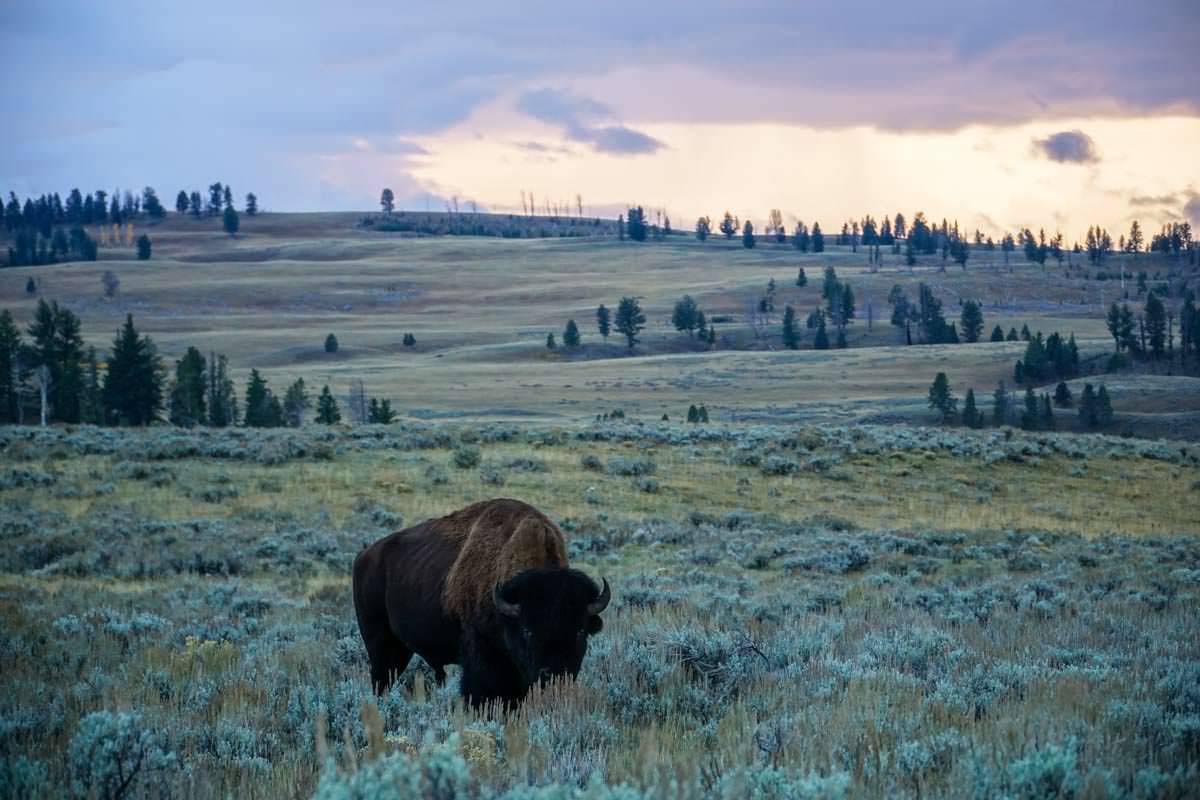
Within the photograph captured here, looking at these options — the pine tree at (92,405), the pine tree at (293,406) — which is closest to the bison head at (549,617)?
the pine tree at (92,405)

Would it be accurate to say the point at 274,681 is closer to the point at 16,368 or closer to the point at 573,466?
the point at 573,466

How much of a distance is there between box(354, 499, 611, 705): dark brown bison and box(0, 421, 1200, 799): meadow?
1.14 ft

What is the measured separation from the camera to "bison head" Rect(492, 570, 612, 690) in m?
6.80

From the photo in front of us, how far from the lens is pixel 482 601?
24.7 ft

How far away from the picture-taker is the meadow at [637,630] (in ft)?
15.5

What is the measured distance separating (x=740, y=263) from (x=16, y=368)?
151339mm

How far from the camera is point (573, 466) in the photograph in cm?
2870

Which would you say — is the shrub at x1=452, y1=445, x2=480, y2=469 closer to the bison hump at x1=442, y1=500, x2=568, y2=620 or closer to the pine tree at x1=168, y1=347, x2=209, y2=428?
the bison hump at x1=442, y1=500, x2=568, y2=620

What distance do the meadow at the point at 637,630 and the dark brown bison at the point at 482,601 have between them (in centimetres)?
35

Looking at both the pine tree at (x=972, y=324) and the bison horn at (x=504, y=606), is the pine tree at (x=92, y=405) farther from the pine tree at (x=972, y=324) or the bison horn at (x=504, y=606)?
the pine tree at (x=972, y=324)

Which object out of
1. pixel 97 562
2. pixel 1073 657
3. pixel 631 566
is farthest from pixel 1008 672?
pixel 97 562

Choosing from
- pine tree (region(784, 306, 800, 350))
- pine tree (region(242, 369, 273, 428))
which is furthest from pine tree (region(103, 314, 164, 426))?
pine tree (region(784, 306, 800, 350))

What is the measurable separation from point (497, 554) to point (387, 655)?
70.4 inches

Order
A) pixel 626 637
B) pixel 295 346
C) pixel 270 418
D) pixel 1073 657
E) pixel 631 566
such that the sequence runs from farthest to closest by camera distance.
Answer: pixel 295 346, pixel 270 418, pixel 631 566, pixel 626 637, pixel 1073 657
